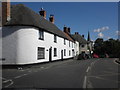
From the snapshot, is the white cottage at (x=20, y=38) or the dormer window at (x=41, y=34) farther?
the dormer window at (x=41, y=34)

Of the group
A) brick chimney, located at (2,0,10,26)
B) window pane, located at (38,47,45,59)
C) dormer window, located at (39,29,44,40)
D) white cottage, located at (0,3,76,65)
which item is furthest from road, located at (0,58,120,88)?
dormer window, located at (39,29,44,40)

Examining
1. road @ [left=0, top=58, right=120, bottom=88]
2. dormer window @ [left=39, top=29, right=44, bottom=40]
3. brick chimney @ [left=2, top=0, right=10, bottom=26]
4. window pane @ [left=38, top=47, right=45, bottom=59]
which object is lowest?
road @ [left=0, top=58, right=120, bottom=88]

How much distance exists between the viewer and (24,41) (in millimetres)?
21484

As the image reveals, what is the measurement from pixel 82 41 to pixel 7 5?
198 ft

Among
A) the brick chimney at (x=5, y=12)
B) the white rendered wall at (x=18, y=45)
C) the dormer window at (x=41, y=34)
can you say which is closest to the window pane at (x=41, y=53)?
the dormer window at (x=41, y=34)

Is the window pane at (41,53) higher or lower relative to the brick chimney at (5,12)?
lower

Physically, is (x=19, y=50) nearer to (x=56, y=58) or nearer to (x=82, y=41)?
(x=56, y=58)

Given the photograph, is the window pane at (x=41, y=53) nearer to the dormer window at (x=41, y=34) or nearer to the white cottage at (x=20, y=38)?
the white cottage at (x=20, y=38)

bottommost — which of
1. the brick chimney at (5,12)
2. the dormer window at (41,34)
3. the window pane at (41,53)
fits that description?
the window pane at (41,53)

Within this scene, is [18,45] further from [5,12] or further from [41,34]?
[41,34]

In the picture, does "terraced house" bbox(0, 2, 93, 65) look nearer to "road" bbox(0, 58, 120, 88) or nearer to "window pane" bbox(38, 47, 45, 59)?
"window pane" bbox(38, 47, 45, 59)

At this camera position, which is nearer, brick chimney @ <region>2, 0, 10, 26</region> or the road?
the road

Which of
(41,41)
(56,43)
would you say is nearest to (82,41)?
(56,43)

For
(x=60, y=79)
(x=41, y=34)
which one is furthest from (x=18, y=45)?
(x=60, y=79)
